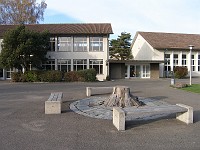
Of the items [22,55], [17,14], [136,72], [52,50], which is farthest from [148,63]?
[17,14]

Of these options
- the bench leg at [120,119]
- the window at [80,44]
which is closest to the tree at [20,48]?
the window at [80,44]

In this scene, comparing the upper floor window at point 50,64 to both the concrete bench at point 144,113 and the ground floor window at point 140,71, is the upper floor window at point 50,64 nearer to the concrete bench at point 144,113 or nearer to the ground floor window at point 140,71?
the ground floor window at point 140,71

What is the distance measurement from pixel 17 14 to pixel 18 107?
37.9 meters

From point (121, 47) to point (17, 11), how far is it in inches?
806

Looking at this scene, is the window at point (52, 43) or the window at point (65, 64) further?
the window at point (65, 64)

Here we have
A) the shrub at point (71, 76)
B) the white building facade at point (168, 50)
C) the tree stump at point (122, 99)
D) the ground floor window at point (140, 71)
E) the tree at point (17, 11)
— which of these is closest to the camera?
the tree stump at point (122, 99)

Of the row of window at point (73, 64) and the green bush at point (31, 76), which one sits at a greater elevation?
the row of window at point (73, 64)

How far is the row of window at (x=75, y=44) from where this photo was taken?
100 feet

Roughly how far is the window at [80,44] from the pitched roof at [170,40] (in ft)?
38.3

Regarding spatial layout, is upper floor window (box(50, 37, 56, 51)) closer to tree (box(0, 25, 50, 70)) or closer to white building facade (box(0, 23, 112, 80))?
white building facade (box(0, 23, 112, 80))

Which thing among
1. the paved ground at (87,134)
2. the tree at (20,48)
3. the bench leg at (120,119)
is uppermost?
the tree at (20,48)

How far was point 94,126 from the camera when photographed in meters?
6.52

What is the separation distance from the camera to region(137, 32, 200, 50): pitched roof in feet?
122

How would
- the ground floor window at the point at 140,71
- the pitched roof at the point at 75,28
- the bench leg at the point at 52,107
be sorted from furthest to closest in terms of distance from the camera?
the ground floor window at the point at 140,71
the pitched roof at the point at 75,28
the bench leg at the point at 52,107
